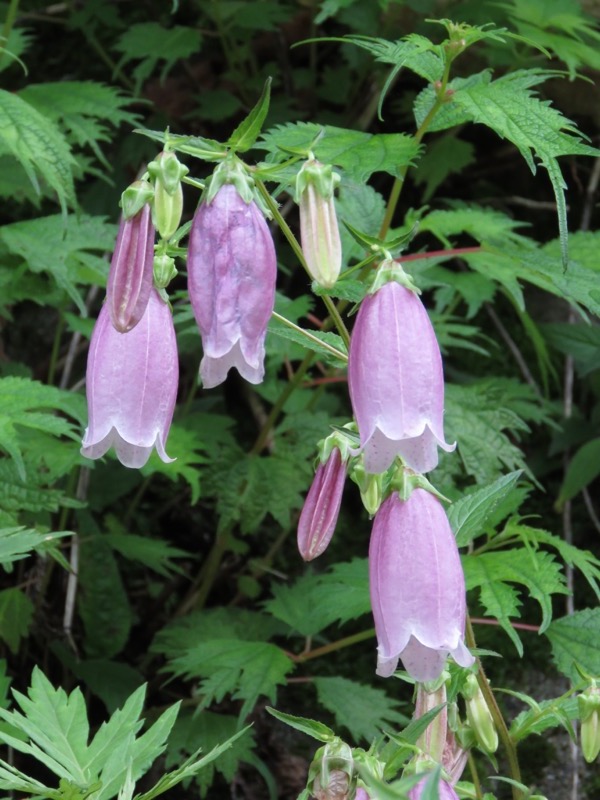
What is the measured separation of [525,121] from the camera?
6.82 feet

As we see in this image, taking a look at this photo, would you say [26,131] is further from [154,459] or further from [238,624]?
[238,624]

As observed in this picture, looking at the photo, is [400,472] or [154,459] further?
[154,459]

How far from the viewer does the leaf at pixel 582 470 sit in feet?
12.7

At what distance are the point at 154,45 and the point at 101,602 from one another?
7.03ft

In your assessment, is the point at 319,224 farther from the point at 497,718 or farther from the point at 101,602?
the point at 101,602

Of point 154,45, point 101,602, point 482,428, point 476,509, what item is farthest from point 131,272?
point 154,45

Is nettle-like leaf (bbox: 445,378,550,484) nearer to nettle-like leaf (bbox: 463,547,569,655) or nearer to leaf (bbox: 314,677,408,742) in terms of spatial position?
nettle-like leaf (bbox: 463,547,569,655)

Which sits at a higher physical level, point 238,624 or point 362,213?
point 362,213

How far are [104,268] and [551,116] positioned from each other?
1511 mm

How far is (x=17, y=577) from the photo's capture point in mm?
3844

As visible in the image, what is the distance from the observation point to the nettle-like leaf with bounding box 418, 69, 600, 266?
6.36ft

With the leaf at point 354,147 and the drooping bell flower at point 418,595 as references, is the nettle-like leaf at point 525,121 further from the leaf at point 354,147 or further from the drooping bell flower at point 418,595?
the drooping bell flower at point 418,595

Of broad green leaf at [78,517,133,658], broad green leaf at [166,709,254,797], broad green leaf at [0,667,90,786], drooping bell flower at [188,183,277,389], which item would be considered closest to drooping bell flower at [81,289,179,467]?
drooping bell flower at [188,183,277,389]

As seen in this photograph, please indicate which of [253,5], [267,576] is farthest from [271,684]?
[253,5]
